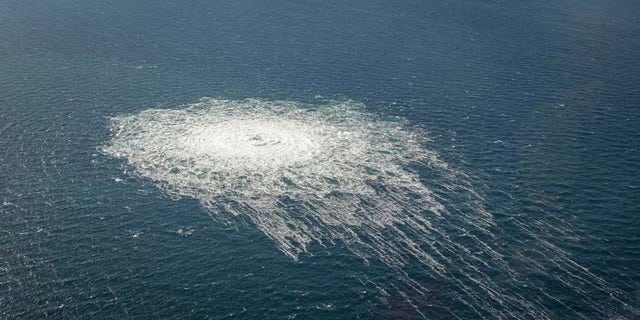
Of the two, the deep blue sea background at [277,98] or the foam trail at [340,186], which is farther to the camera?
the foam trail at [340,186]

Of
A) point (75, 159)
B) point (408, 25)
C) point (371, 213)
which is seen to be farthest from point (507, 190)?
point (408, 25)

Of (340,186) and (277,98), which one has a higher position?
(277,98)

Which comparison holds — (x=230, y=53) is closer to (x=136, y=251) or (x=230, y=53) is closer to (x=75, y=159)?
(x=75, y=159)

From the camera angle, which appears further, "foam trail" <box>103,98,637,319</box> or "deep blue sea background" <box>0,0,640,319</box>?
"foam trail" <box>103,98,637,319</box>

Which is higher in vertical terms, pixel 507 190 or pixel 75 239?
pixel 507 190

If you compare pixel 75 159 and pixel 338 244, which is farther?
pixel 75 159
